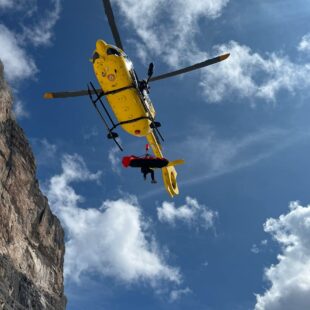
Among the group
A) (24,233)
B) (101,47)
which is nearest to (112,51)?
(101,47)

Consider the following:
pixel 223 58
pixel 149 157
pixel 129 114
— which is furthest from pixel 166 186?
pixel 223 58

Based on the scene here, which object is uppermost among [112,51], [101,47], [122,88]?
[101,47]

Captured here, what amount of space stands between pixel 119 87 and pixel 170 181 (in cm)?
886

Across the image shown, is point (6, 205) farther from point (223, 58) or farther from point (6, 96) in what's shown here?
point (223, 58)

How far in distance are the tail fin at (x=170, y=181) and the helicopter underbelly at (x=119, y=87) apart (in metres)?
5.86

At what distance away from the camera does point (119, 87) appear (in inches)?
942

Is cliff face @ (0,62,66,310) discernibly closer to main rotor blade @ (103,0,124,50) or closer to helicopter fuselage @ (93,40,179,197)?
helicopter fuselage @ (93,40,179,197)

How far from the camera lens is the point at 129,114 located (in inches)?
982

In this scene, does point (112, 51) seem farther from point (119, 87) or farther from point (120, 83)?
point (119, 87)

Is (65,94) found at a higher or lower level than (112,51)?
higher

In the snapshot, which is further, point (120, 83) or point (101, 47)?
point (120, 83)

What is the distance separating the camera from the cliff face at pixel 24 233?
243ft

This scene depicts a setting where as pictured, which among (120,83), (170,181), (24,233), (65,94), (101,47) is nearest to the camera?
(101,47)

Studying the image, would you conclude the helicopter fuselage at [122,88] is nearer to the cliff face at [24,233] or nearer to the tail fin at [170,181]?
the tail fin at [170,181]
